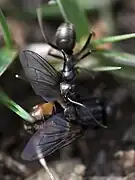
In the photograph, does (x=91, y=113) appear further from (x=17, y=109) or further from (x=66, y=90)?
(x=17, y=109)

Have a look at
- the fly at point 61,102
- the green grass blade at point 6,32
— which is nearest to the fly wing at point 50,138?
the fly at point 61,102

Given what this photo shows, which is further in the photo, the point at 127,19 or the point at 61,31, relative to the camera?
the point at 127,19

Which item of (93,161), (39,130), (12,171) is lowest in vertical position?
(93,161)

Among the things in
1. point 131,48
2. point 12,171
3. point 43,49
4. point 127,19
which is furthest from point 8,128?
point 127,19

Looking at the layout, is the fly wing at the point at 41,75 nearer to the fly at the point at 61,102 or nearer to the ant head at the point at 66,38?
the fly at the point at 61,102

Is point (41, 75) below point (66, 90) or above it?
above

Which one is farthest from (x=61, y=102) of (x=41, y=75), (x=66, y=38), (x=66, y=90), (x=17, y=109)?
(x=66, y=38)

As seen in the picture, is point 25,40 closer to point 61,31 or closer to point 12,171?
point 61,31
